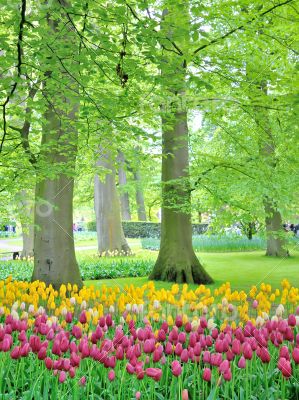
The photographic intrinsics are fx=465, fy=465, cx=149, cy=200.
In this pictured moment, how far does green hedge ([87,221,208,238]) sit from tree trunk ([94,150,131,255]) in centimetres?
1165

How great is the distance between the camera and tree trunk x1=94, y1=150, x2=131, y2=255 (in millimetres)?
19484

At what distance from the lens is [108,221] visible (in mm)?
19531

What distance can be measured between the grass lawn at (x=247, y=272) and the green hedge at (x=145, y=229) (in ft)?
42.3

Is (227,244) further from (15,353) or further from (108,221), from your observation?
(15,353)

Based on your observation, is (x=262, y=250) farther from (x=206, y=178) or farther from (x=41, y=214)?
(x=41, y=214)

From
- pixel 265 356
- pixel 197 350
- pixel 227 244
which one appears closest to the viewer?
pixel 265 356

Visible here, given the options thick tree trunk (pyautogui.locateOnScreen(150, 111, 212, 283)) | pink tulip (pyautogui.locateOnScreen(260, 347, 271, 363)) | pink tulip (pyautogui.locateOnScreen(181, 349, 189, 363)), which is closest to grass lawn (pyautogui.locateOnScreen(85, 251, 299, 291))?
thick tree trunk (pyautogui.locateOnScreen(150, 111, 212, 283))

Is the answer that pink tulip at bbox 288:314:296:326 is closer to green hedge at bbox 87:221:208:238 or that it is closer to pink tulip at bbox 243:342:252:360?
pink tulip at bbox 243:342:252:360

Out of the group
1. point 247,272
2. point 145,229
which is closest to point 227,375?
point 247,272

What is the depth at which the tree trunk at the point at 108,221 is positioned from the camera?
19484 mm

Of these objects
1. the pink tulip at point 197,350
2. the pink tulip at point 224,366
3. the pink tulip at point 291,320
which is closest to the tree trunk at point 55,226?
the pink tulip at point 291,320

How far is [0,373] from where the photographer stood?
3.31 meters

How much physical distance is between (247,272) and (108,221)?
7519 mm

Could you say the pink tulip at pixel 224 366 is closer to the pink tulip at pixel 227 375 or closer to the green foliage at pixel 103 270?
the pink tulip at pixel 227 375
